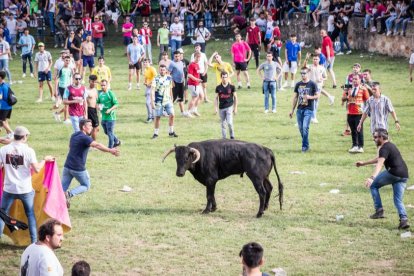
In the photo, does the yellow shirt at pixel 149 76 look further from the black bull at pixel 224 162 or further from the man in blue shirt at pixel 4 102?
the black bull at pixel 224 162

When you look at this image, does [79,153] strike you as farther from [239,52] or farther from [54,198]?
[239,52]

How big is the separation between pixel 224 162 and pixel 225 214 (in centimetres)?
95

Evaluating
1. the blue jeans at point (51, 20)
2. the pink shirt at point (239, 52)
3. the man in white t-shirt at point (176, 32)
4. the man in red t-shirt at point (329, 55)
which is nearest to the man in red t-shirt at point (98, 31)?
the man in white t-shirt at point (176, 32)

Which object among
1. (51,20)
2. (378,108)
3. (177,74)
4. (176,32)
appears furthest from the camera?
(51,20)

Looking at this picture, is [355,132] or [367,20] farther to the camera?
[367,20]

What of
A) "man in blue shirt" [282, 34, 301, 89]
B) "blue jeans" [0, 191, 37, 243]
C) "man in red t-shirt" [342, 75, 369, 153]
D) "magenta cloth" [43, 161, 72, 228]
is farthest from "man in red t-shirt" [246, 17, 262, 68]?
"blue jeans" [0, 191, 37, 243]

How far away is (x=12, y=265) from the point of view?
43.3ft

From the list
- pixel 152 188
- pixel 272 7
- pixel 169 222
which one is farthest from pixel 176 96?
pixel 272 7

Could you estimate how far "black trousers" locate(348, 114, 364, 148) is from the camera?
21062mm

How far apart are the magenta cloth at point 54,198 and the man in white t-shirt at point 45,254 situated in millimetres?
4559

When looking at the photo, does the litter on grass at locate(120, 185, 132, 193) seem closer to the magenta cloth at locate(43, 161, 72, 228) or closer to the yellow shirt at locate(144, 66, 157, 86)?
the magenta cloth at locate(43, 161, 72, 228)

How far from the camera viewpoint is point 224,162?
16.1 metres

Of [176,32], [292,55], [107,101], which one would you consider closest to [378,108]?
[107,101]

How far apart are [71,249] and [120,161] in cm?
690
